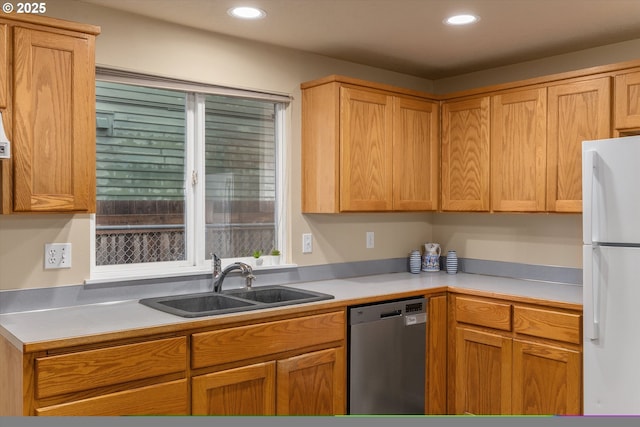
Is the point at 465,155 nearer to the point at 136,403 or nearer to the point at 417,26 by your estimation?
the point at 417,26

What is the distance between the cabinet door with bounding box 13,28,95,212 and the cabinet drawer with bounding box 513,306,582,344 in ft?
7.23

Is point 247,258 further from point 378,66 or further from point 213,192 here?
point 378,66

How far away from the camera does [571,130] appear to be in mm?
3131

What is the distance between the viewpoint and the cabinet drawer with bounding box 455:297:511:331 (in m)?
3.06

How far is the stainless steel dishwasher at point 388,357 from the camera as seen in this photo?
116 inches

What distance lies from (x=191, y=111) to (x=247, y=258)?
91 cm

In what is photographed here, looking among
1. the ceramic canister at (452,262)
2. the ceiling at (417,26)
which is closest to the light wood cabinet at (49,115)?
the ceiling at (417,26)

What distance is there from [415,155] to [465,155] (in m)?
0.33

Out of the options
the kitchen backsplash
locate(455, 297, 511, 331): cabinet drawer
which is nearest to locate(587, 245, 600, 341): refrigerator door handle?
locate(455, 297, 511, 331): cabinet drawer

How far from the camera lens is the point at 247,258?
11.0ft

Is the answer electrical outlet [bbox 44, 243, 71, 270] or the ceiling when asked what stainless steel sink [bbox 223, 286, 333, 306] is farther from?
the ceiling

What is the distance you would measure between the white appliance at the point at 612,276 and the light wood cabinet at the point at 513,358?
0.44 ft

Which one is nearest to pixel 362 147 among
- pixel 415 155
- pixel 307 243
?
pixel 415 155

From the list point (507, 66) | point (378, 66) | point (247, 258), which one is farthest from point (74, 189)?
point (507, 66)
